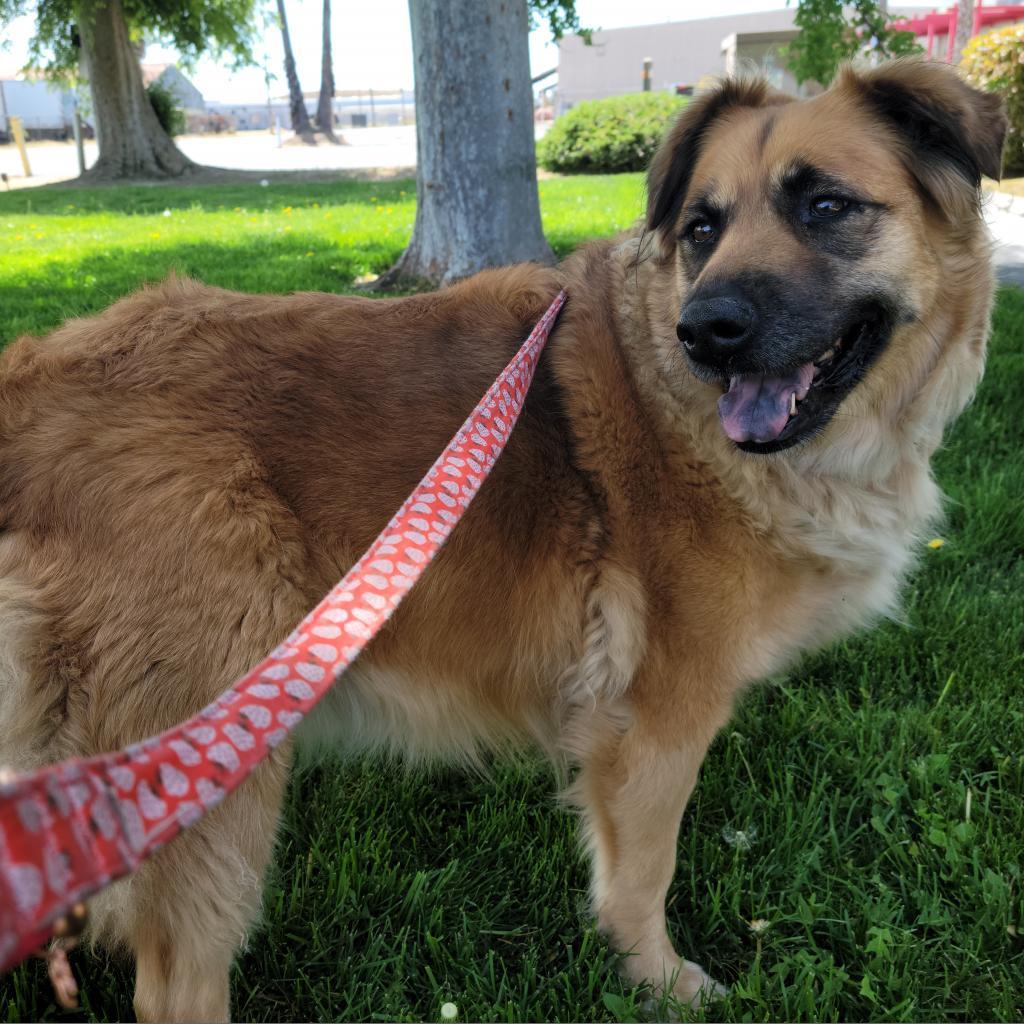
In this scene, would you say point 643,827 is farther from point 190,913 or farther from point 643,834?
point 190,913

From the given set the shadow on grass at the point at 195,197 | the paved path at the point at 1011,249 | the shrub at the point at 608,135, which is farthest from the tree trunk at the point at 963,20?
the shadow on grass at the point at 195,197

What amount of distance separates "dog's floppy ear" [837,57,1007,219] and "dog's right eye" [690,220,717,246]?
490 millimetres

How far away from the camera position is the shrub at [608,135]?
20062 mm

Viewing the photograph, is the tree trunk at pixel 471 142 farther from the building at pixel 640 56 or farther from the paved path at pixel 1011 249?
the building at pixel 640 56

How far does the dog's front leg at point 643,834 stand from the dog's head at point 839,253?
75 centimetres

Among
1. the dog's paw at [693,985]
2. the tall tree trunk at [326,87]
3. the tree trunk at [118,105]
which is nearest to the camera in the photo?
the dog's paw at [693,985]

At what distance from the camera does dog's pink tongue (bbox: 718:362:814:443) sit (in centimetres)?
197

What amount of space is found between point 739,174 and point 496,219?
4.77m

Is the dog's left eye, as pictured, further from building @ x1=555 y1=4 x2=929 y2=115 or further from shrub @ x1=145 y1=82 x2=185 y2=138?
building @ x1=555 y1=4 x2=929 y2=115

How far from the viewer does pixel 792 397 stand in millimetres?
1995

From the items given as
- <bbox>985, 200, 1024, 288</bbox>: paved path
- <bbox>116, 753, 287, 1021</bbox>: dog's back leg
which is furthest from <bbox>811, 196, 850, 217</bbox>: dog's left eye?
<bbox>985, 200, 1024, 288</bbox>: paved path

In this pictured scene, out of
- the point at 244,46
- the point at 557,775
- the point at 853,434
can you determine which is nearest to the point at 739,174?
the point at 853,434

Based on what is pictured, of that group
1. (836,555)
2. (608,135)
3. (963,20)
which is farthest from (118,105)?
(836,555)

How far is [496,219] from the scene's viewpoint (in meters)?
6.69
